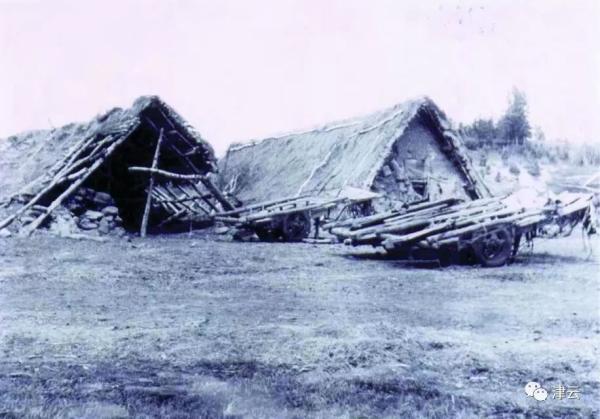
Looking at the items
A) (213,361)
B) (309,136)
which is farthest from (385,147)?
(213,361)

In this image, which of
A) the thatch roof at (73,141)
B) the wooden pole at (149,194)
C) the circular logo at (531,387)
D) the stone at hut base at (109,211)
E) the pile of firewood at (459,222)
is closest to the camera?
the circular logo at (531,387)

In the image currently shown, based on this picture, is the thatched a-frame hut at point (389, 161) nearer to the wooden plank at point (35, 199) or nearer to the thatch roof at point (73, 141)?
the thatch roof at point (73, 141)

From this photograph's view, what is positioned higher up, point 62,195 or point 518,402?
point 62,195

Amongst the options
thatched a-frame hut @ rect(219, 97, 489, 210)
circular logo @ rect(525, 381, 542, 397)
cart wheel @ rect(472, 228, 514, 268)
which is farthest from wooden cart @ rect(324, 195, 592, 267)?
circular logo @ rect(525, 381, 542, 397)

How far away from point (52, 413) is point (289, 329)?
8.62 feet

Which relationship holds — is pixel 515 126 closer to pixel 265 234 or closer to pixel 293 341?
pixel 265 234

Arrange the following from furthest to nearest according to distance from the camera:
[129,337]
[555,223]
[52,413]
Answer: [555,223] → [129,337] → [52,413]

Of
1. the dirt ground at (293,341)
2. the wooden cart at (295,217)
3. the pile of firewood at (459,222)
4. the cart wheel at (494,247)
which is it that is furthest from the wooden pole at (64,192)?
the cart wheel at (494,247)

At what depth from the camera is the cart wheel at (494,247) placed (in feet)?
36.6

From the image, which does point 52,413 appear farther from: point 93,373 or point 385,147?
point 385,147

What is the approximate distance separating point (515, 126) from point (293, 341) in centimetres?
3195

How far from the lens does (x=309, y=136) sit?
920 inches

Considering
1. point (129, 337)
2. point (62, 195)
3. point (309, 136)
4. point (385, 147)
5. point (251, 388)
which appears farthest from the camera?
point (309, 136)

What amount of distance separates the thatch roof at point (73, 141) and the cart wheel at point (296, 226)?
4.43 m
